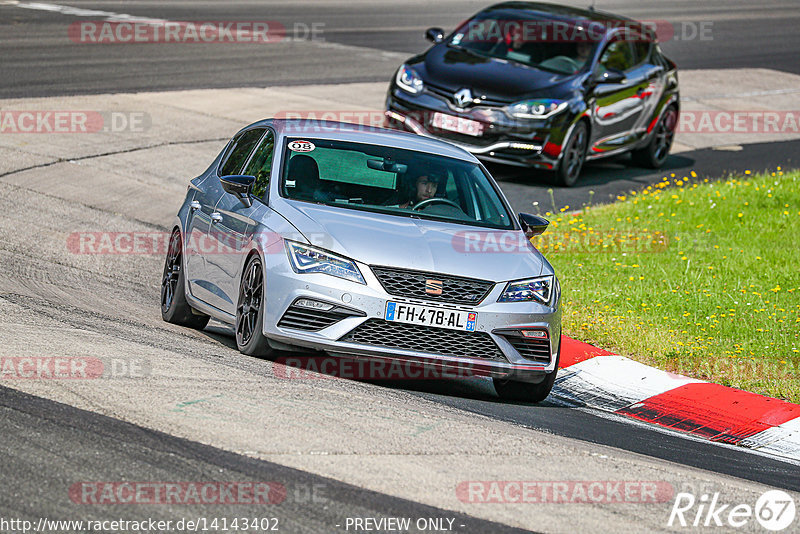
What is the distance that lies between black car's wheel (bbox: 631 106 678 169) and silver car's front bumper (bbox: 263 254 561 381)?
11.2 meters

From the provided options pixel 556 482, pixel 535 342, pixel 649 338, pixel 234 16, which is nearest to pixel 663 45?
pixel 234 16

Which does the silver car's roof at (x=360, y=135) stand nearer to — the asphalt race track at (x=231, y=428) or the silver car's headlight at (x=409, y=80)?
the asphalt race track at (x=231, y=428)

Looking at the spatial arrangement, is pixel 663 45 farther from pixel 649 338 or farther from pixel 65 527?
pixel 65 527

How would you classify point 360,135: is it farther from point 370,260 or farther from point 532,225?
point 370,260

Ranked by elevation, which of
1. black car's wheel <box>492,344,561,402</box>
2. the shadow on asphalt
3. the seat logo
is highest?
the seat logo

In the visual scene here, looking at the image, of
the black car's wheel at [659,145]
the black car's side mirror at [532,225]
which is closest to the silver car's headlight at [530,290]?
the black car's side mirror at [532,225]

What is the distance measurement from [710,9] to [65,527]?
132ft

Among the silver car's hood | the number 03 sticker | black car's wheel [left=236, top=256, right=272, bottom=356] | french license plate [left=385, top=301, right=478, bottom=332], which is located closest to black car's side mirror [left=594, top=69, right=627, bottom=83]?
the number 03 sticker

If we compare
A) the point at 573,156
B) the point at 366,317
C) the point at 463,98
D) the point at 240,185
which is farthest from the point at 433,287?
the point at 573,156

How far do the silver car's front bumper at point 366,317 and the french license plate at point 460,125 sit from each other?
8111 millimetres

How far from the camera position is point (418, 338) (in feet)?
24.8

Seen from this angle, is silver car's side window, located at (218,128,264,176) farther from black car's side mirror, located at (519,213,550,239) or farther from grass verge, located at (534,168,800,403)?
grass verge, located at (534,168,800,403)

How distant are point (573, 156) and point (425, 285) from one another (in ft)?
30.8

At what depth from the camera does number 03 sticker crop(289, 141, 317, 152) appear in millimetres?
8844
